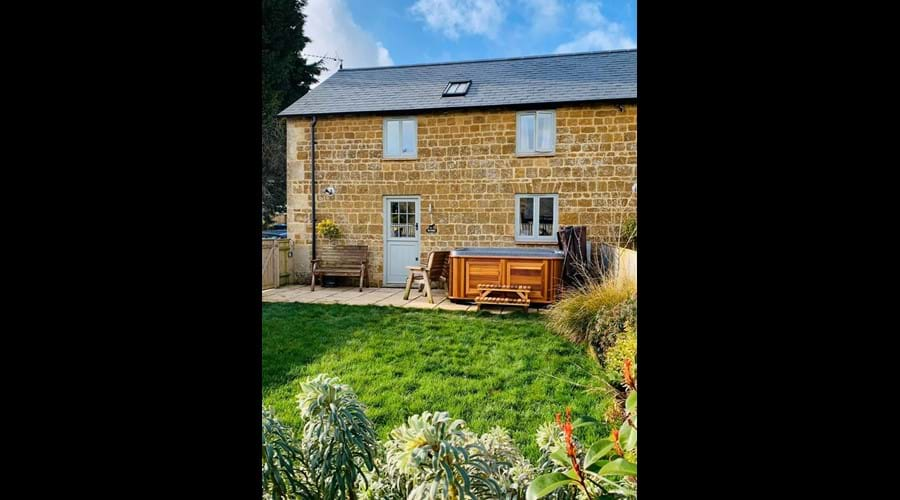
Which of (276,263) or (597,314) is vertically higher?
(276,263)

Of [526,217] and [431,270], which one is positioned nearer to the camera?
[431,270]

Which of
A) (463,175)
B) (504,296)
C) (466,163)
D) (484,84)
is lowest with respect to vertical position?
(504,296)

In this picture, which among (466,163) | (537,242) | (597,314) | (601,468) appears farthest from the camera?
(466,163)

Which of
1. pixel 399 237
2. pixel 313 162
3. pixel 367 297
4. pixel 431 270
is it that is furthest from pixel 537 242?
pixel 313 162

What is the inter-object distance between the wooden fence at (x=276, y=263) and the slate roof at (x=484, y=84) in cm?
275

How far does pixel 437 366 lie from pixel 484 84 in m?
7.99

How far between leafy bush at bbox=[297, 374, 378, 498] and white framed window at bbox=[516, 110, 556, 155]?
878cm

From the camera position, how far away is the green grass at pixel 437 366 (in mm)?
3484

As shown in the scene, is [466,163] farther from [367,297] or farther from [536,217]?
[367,297]

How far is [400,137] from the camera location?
34.7 feet

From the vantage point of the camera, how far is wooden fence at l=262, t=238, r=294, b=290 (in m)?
9.83

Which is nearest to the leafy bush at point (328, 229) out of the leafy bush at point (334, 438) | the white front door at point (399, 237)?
the white front door at point (399, 237)

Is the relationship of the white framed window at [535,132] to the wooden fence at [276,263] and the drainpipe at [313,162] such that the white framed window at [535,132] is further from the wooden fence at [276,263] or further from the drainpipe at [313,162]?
the wooden fence at [276,263]
